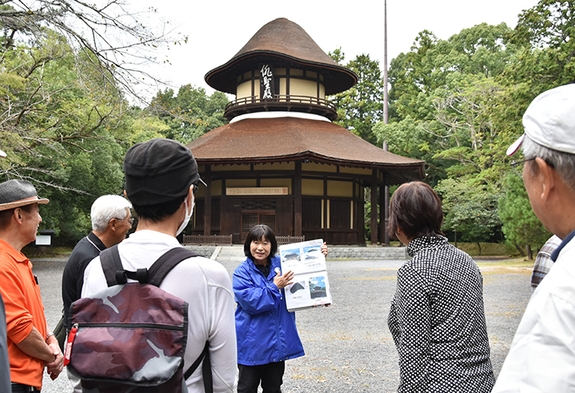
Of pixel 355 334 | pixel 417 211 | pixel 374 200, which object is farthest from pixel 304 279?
pixel 374 200

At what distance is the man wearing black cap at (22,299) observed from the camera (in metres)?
2.36

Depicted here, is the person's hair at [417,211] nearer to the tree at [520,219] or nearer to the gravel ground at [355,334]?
the gravel ground at [355,334]

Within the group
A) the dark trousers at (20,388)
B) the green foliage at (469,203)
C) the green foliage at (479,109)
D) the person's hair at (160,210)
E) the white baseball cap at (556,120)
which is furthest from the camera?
the green foliage at (469,203)

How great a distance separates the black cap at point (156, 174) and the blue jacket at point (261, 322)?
1.84 meters

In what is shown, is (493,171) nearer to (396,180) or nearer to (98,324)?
(396,180)

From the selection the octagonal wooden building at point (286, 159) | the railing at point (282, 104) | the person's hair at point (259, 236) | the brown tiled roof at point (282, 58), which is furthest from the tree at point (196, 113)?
the person's hair at point (259, 236)

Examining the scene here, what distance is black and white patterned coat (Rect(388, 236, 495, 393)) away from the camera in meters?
2.08

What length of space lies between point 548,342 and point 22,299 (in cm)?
230

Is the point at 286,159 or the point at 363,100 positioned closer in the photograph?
the point at 286,159

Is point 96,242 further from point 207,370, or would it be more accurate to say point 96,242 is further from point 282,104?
point 282,104

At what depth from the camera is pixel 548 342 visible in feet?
3.10

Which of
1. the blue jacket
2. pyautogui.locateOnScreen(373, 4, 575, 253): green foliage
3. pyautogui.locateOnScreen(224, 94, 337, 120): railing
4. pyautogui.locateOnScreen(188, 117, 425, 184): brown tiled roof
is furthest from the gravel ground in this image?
pyautogui.locateOnScreen(224, 94, 337, 120): railing

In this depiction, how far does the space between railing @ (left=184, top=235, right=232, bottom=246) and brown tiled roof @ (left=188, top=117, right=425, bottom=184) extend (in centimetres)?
306

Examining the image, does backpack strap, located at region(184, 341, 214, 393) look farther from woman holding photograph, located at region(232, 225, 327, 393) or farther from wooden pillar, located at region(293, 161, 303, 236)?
wooden pillar, located at region(293, 161, 303, 236)
